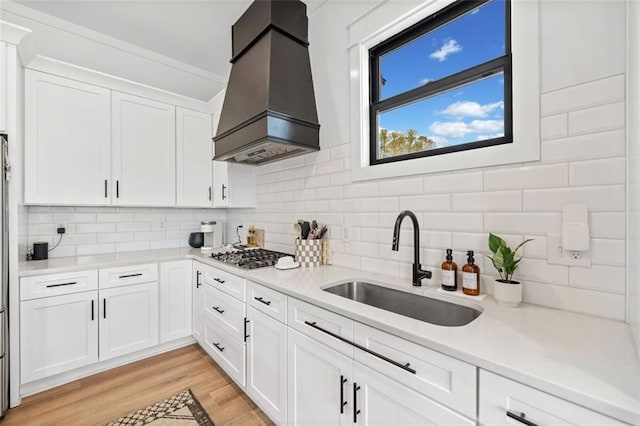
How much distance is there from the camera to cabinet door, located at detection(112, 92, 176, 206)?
253 centimetres

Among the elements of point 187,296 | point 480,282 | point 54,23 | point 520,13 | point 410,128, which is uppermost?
point 54,23

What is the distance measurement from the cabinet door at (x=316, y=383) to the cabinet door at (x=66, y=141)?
7.43 feet

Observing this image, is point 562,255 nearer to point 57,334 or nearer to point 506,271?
point 506,271

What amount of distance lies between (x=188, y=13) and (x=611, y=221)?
9.81ft

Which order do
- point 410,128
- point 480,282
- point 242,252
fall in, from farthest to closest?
point 242,252, point 410,128, point 480,282

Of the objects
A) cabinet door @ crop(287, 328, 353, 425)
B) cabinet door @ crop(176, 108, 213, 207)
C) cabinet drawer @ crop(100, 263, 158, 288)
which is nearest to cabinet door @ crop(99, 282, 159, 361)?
cabinet drawer @ crop(100, 263, 158, 288)

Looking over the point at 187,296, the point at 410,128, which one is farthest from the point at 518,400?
the point at 187,296

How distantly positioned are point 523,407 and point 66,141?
327 centimetres

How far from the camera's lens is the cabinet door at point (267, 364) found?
1495 millimetres

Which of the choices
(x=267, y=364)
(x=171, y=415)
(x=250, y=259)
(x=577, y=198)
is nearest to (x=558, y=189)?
(x=577, y=198)

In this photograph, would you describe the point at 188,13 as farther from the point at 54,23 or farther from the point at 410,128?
the point at 410,128

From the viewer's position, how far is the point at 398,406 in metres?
0.96

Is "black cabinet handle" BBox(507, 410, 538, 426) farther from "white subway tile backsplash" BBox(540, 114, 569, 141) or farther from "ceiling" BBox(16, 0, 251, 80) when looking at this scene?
"ceiling" BBox(16, 0, 251, 80)

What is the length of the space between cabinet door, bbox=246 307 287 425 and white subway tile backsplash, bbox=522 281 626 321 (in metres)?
1.18
